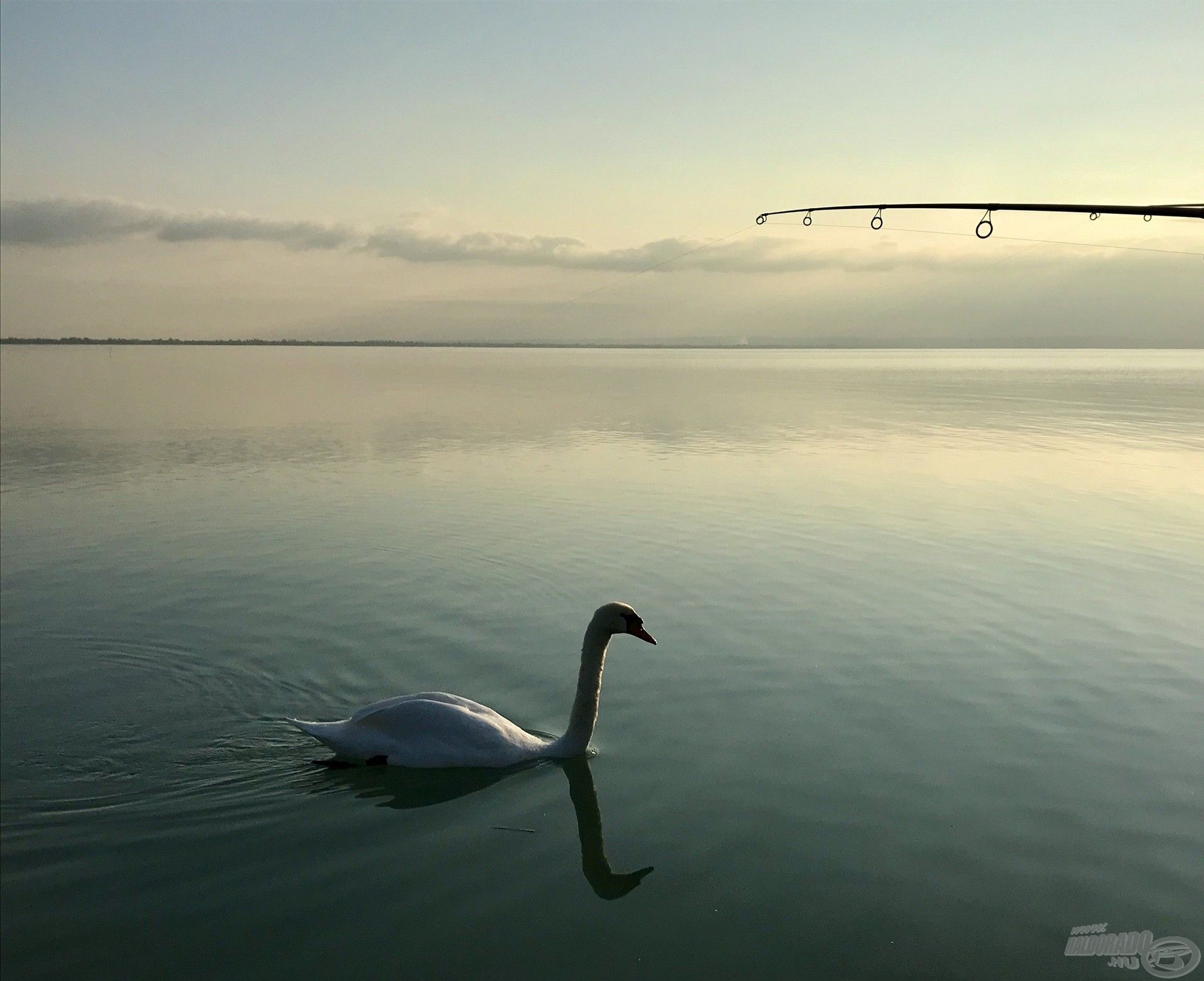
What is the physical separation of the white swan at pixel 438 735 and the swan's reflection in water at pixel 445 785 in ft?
0.29

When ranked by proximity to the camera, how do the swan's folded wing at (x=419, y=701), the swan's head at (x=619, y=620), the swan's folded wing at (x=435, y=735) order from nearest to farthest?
1. the swan's folded wing at (x=435, y=735)
2. the swan's folded wing at (x=419, y=701)
3. the swan's head at (x=619, y=620)

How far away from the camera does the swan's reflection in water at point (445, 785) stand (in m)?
8.15

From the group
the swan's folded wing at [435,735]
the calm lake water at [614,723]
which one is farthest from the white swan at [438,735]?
the calm lake water at [614,723]

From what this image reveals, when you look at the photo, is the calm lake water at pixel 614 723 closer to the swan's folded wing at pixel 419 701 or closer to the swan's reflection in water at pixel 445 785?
the swan's reflection in water at pixel 445 785

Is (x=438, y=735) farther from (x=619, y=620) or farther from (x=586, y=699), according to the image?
(x=619, y=620)

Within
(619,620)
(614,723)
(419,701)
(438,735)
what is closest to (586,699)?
(619,620)

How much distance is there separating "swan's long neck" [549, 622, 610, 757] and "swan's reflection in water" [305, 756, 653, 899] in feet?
0.47

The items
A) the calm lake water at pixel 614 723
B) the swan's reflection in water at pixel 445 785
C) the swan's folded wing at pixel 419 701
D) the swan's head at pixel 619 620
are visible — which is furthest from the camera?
the swan's head at pixel 619 620

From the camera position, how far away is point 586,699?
919 cm

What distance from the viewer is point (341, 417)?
4184 cm

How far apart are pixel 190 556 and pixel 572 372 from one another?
87818mm

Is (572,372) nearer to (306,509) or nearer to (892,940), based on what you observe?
(306,509)

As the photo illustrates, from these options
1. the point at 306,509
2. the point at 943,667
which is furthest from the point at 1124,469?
the point at 306,509

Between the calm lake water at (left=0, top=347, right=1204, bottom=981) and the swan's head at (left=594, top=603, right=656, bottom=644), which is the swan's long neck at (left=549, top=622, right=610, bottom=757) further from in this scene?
the calm lake water at (left=0, top=347, right=1204, bottom=981)
